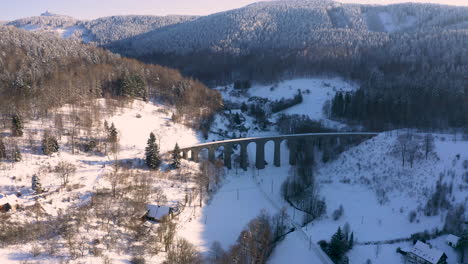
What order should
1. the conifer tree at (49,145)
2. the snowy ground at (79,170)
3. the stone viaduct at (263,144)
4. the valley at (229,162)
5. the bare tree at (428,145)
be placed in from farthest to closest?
the stone viaduct at (263,144) < the bare tree at (428,145) < the conifer tree at (49,145) < the valley at (229,162) < the snowy ground at (79,170)

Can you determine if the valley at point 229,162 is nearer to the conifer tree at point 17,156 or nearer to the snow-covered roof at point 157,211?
the conifer tree at point 17,156

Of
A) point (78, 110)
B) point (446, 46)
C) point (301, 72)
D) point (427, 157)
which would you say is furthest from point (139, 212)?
point (446, 46)

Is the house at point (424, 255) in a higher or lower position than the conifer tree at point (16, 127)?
lower

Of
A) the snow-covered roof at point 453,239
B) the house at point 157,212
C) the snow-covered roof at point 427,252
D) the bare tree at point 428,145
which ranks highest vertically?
the bare tree at point 428,145

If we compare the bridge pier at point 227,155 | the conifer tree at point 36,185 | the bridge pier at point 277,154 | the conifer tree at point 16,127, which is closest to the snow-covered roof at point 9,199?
the conifer tree at point 36,185

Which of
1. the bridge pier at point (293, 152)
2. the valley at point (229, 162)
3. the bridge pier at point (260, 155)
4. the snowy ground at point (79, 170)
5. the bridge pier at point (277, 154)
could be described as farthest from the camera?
the bridge pier at point (293, 152)

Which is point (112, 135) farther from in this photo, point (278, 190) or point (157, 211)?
point (278, 190)

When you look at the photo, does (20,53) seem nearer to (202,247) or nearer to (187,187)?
(187,187)
